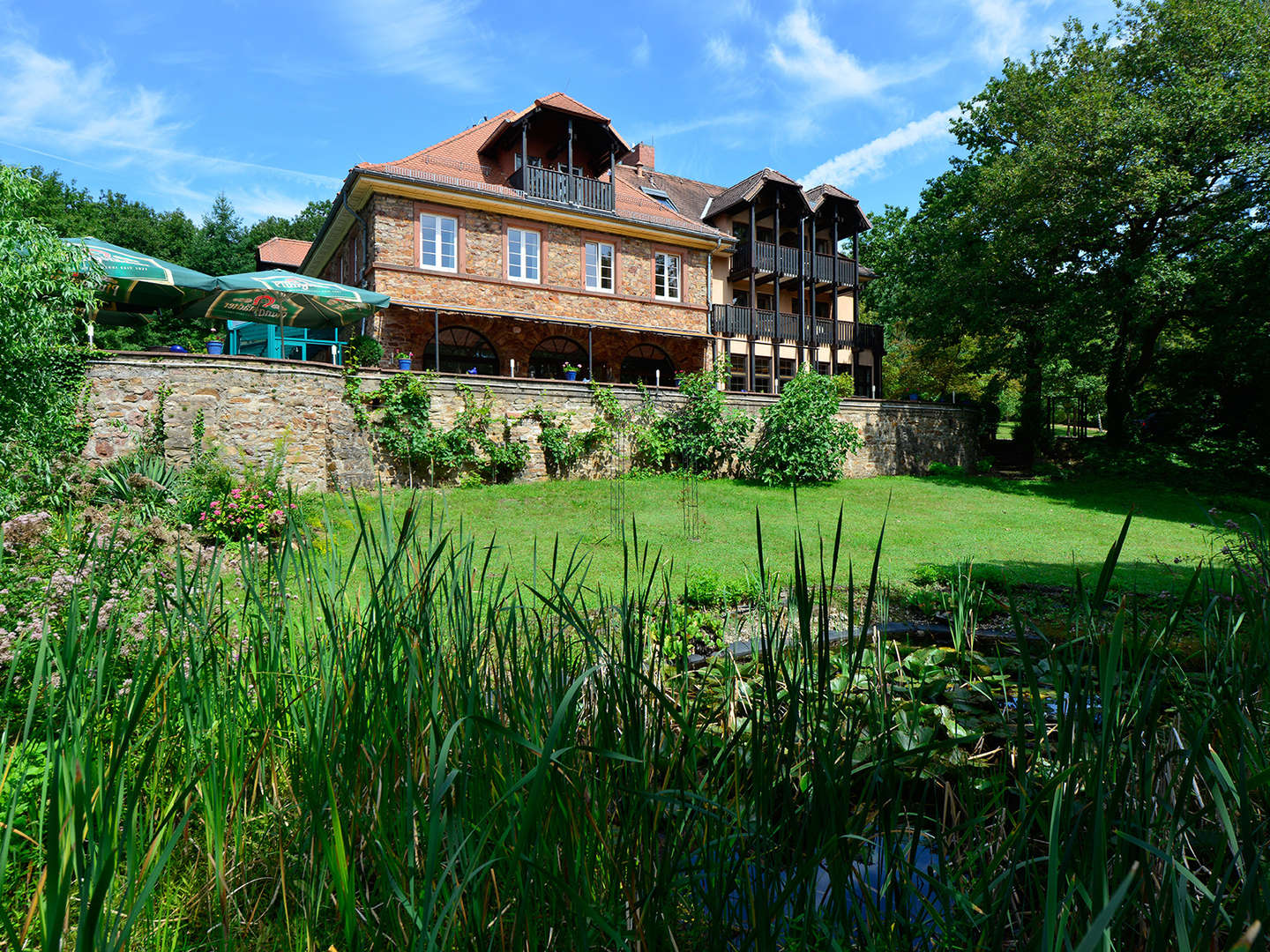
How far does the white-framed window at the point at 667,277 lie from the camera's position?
59.4 ft

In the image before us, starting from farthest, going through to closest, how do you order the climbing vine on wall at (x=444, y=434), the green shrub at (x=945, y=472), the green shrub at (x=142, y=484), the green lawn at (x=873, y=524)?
the green shrub at (x=945, y=472)
the climbing vine on wall at (x=444, y=434)
the green lawn at (x=873, y=524)
the green shrub at (x=142, y=484)

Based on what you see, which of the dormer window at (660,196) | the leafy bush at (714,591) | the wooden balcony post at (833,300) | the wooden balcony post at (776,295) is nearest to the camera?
the leafy bush at (714,591)

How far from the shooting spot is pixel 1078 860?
103 centimetres

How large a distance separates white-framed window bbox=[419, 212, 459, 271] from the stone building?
0.03 metres

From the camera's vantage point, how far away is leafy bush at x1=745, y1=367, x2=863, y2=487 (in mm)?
13242

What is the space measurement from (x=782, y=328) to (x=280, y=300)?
47.8 feet

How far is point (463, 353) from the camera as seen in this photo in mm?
16719

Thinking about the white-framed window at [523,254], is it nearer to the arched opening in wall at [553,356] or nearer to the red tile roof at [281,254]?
the arched opening in wall at [553,356]

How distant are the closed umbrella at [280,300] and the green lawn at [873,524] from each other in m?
4.21

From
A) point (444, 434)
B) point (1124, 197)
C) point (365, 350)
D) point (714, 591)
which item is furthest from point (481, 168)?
point (714, 591)

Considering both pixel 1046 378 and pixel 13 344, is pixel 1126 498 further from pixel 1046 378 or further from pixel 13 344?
pixel 13 344

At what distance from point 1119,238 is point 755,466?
10084 millimetres

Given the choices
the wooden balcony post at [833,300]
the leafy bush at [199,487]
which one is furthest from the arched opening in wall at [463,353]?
the wooden balcony post at [833,300]

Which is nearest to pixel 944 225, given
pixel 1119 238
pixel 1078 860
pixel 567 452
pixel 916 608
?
pixel 1119 238
